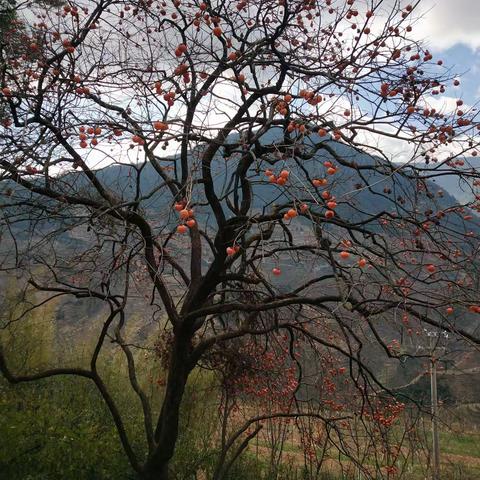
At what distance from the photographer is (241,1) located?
12.1 ft

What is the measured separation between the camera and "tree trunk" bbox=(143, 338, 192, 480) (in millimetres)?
3844

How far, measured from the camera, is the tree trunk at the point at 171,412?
3844 millimetres

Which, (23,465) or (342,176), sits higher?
(342,176)

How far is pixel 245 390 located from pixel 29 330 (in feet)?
21.0

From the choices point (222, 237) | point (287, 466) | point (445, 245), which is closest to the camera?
point (445, 245)

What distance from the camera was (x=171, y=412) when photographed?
12.6 ft

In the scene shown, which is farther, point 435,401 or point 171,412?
point 435,401

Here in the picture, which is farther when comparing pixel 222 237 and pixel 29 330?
pixel 29 330

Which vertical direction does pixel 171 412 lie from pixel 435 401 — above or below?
above

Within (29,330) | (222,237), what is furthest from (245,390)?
(29,330)

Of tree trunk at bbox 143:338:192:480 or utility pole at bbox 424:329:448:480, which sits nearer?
utility pole at bbox 424:329:448:480

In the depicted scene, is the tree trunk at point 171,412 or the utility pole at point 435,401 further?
the tree trunk at point 171,412

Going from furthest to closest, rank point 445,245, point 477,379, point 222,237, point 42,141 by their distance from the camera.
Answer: point 477,379 → point 222,237 → point 445,245 → point 42,141

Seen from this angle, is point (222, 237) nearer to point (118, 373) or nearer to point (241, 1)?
point (241, 1)
